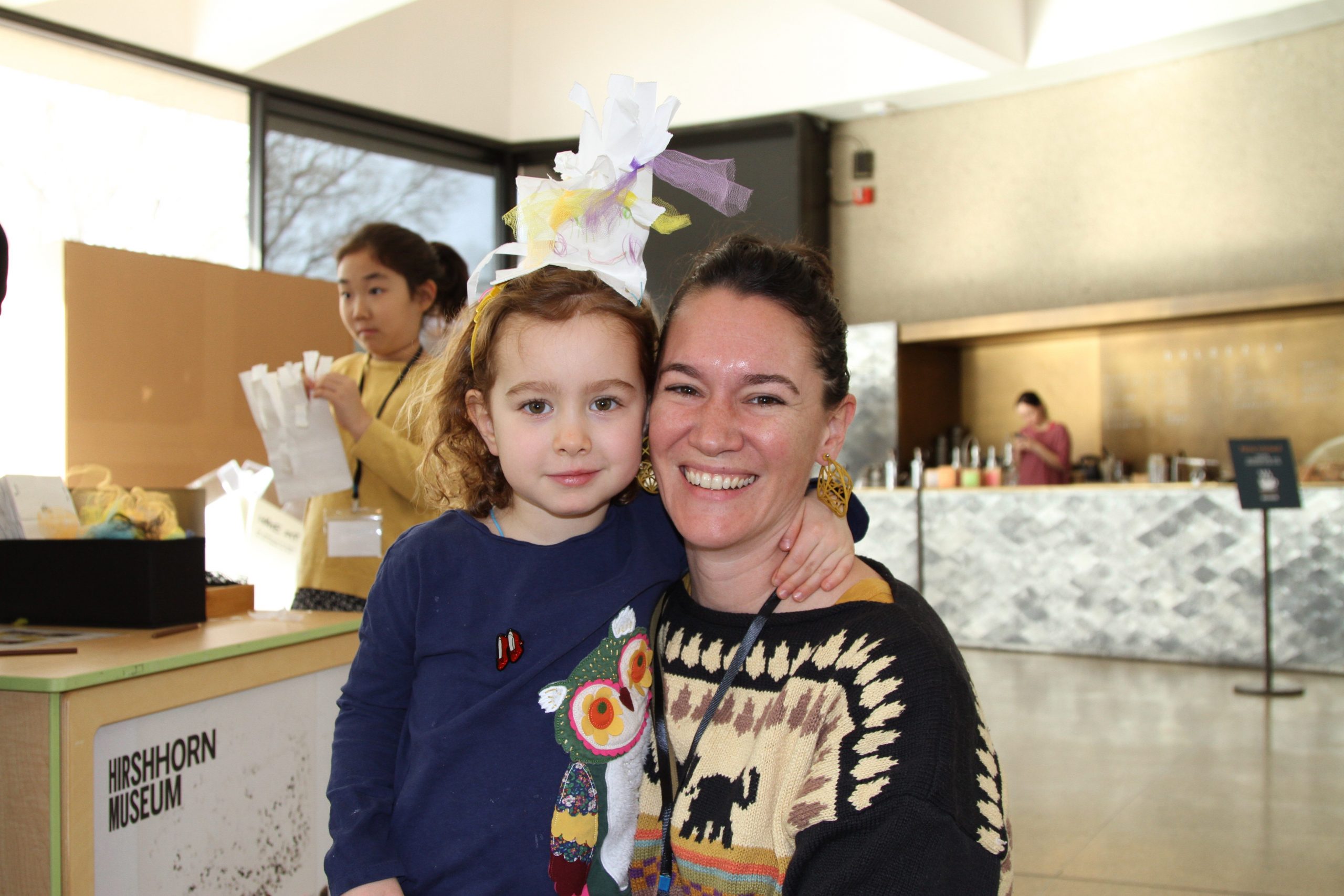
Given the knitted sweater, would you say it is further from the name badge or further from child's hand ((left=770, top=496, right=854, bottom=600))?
the name badge

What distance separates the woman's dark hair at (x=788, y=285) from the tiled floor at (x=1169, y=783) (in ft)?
7.75

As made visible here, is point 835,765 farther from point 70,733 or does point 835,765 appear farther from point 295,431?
point 295,431

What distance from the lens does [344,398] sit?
2691 millimetres

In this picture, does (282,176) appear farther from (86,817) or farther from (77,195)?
(86,817)

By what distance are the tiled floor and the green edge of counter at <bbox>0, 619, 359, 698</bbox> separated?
6.97 feet

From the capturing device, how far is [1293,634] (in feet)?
20.4

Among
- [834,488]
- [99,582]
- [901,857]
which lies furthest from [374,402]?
[901,857]

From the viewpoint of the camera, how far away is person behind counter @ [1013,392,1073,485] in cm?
789

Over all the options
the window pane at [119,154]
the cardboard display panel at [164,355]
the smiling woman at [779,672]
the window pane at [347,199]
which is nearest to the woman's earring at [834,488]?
the smiling woman at [779,672]

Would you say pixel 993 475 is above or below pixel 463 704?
above

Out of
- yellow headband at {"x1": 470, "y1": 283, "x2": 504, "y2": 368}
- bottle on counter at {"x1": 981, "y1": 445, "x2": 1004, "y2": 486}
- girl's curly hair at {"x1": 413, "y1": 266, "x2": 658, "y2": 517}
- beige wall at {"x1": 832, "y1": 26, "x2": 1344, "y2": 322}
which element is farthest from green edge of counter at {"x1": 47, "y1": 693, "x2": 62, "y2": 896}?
beige wall at {"x1": 832, "y1": 26, "x2": 1344, "y2": 322}

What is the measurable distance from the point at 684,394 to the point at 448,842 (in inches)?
24.8

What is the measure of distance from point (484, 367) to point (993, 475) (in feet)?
22.1

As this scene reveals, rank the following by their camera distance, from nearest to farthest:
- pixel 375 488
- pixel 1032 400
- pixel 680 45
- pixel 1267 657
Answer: pixel 375 488
pixel 1267 657
pixel 1032 400
pixel 680 45
